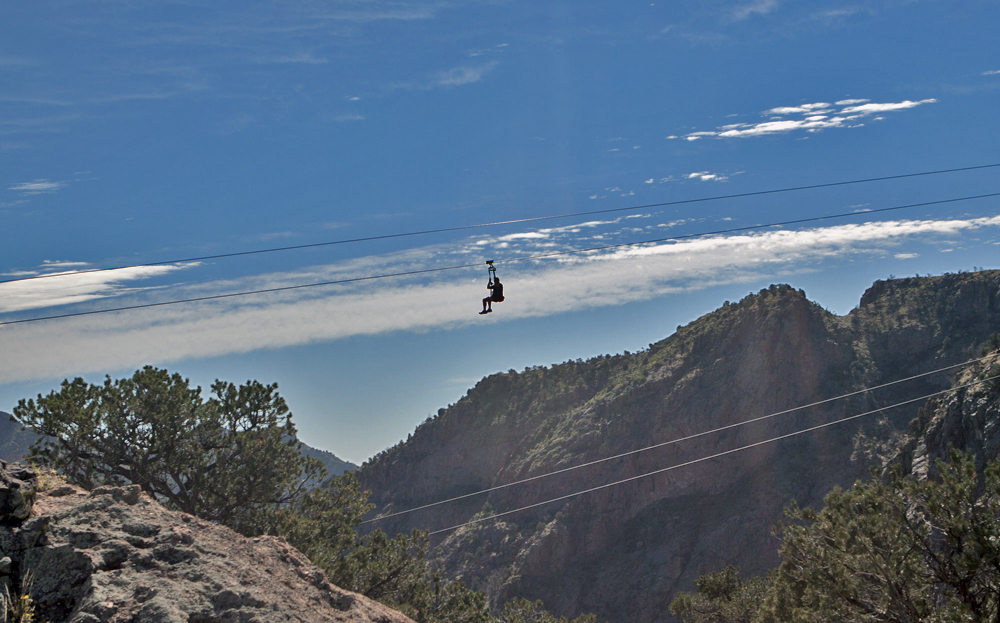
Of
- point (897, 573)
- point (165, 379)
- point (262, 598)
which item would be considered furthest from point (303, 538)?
point (897, 573)

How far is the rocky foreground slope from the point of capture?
31.2ft

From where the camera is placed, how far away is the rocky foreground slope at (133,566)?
9.50 metres

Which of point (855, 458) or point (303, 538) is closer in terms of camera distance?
point (303, 538)

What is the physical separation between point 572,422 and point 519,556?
62.9ft

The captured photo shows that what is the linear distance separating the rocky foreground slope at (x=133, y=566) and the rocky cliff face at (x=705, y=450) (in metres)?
62.2

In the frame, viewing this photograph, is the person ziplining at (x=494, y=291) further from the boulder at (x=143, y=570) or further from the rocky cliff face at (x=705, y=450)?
the rocky cliff face at (x=705, y=450)

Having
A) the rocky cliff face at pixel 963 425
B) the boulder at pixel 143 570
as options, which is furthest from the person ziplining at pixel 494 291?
the rocky cliff face at pixel 963 425

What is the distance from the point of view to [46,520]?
1021 centimetres

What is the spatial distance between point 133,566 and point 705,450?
71.9 m

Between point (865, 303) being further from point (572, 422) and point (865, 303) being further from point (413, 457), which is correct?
point (413, 457)

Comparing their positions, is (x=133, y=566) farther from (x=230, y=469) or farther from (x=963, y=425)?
(x=963, y=425)

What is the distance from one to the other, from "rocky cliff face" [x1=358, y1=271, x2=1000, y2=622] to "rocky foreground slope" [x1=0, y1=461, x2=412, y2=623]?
62.2 m

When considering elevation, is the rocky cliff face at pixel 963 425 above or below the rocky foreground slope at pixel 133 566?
below

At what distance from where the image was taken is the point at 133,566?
1012cm
